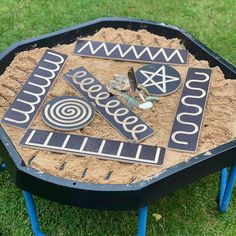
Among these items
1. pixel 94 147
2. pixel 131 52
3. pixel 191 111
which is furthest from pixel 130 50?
pixel 94 147

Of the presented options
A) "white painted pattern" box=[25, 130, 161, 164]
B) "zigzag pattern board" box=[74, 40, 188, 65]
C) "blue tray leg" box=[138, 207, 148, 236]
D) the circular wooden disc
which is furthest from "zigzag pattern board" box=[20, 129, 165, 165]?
"zigzag pattern board" box=[74, 40, 188, 65]

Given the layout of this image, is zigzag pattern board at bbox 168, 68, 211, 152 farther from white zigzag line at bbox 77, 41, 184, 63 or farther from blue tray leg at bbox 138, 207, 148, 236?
blue tray leg at bbox 138, 207, 148, 236

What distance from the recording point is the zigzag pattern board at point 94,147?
223cm

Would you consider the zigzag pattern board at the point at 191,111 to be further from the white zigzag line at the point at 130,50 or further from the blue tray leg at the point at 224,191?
the blue tray leg at the point at 224,191

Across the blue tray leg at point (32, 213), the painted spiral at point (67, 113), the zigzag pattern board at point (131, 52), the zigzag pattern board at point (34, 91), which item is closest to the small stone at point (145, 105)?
the painted spiral at point (67, 113)

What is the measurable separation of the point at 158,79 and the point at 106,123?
1.52 ft

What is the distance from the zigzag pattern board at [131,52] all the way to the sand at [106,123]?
4 centimetres

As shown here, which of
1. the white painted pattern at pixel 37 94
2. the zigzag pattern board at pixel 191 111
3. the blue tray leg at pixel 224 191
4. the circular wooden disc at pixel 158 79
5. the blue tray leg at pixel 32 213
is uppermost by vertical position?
the white painted pattern at pixel 37 94

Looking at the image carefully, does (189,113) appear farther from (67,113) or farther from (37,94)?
(37,94)

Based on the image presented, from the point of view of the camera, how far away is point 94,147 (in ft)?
7.50

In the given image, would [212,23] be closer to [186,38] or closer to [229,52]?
[229,52]

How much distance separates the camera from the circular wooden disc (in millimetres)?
2646

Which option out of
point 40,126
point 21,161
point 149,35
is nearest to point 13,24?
point 149,35

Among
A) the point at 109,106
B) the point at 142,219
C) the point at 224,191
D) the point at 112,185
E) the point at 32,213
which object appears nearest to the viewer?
the point at 112,185
